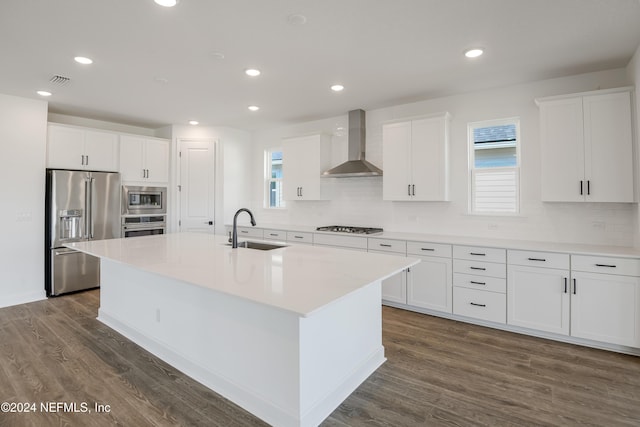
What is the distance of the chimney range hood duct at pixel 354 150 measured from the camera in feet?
15.2

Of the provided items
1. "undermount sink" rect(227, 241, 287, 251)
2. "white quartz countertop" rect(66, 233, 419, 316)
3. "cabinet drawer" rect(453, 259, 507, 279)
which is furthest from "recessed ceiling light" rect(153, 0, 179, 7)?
"cabinet drawer" rect(453, 259, 507, 279)

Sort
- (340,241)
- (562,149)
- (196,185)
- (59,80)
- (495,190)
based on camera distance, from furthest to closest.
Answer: (196,185) < (340,241) < (495,190) < (59,80) < (562,149)

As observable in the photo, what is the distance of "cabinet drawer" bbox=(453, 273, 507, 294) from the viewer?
132 inches

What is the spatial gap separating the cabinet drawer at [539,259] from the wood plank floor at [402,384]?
74 cm

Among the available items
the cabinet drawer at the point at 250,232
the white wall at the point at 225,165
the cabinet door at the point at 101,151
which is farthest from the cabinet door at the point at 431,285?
the cabinet door at the point at 101,151

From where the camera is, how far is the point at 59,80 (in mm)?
3625

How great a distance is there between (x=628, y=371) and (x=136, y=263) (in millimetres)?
3879

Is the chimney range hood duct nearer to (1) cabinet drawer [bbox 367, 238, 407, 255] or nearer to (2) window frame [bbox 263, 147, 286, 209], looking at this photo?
(1) cabinet drawer [bbox 367, 238, 407, 255]

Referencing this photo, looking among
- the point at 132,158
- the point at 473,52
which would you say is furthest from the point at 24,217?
the point at 473,52

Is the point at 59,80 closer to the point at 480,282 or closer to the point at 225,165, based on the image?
the point at 225,165

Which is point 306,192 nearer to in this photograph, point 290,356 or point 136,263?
point 136,263

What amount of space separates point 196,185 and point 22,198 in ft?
7.74

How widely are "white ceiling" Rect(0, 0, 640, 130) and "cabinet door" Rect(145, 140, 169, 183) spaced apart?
1273 mm

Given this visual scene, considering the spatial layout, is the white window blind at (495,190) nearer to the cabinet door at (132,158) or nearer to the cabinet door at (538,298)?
the cabinet door at (538,298)
